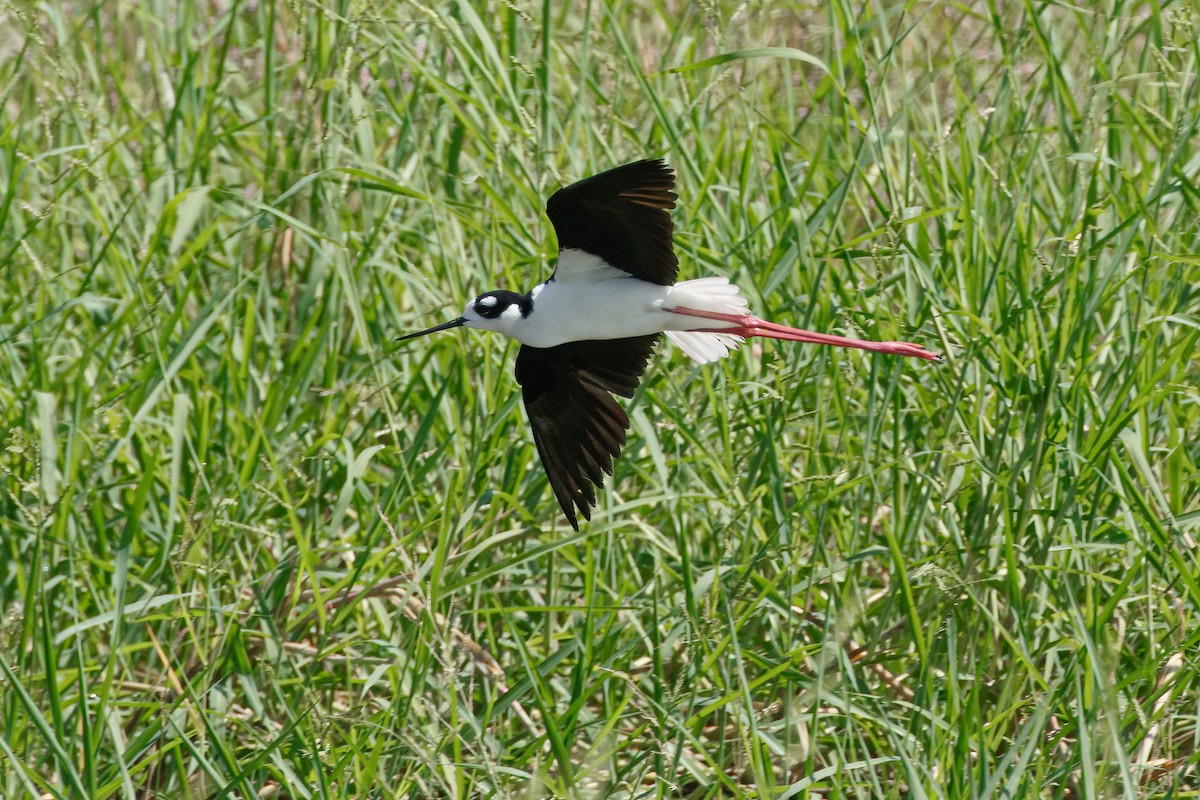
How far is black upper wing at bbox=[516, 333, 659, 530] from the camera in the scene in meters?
2.26

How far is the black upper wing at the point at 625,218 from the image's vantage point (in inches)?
84.0

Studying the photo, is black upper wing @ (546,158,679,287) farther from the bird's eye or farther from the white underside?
the bird's eye

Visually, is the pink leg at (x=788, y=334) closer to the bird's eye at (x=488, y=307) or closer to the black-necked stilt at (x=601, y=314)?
the black-necked stilt at (x=601, y=314)

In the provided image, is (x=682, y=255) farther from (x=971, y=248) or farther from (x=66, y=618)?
(x=66, y=618)

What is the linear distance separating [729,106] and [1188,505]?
119 centimetres

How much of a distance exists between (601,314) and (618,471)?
34 centimetres

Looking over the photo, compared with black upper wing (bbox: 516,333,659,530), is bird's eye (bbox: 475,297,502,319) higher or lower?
higher

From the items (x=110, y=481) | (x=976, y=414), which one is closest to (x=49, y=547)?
(x=110, y=481)

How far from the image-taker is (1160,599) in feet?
6.81

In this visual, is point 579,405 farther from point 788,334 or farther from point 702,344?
point 788,334

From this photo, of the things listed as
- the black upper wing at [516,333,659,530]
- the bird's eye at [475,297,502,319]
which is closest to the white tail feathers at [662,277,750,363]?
the black upper wing at [516,333,659,530]

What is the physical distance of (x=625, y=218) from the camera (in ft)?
7.38

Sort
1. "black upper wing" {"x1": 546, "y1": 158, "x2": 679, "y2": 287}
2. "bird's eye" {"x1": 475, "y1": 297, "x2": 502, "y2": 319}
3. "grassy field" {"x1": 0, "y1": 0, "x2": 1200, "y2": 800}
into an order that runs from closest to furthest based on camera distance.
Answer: "grassy field" {"x1": 0, "y1": 0, "x2": 1200, "y2": 800} → "black upper wing" {"x1": 546, "y1": 158, "x2": 679, "y2": 287} → "bird's eye" {"x1": 475, "y1": 297, "x2": 502, "y2": 319}

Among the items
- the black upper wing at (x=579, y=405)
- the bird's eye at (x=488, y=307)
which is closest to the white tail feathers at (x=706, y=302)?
the black upper wing at (x=579, y=405)
